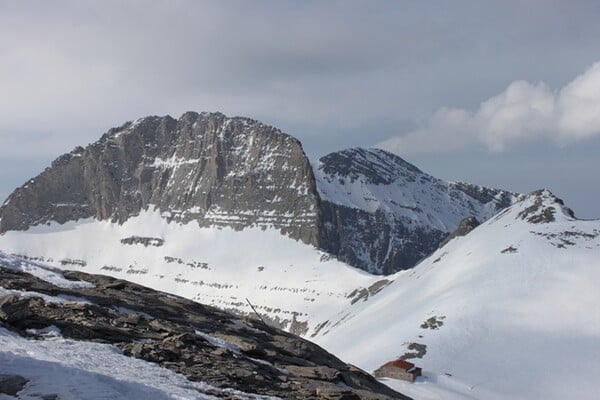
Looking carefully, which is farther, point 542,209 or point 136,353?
point 542,209

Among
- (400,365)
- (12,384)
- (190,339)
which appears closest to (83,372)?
(12,384)

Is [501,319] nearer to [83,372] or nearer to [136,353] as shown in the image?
[136,353]

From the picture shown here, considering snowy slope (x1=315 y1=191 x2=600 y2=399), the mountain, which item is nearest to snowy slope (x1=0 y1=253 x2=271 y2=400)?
the mountain

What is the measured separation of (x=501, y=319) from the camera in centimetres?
9975

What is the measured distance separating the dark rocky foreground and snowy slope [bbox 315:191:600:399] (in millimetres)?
39741

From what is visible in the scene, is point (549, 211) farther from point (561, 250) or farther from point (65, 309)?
point (65, 309)

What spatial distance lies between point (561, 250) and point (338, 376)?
107 m

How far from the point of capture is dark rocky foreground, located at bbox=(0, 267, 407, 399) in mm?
23000

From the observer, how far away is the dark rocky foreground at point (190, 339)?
906 inches

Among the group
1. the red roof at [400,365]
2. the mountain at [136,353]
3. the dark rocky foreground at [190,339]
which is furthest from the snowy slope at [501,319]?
the mountain at [136,353]

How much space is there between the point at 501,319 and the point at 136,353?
8577cm

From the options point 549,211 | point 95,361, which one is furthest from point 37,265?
point 549,211

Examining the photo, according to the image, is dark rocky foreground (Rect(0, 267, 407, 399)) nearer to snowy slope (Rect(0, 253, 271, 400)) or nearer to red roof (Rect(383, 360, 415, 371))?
snowy slope (Rect(0, 253, 271, 400))

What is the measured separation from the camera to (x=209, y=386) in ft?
68.5
